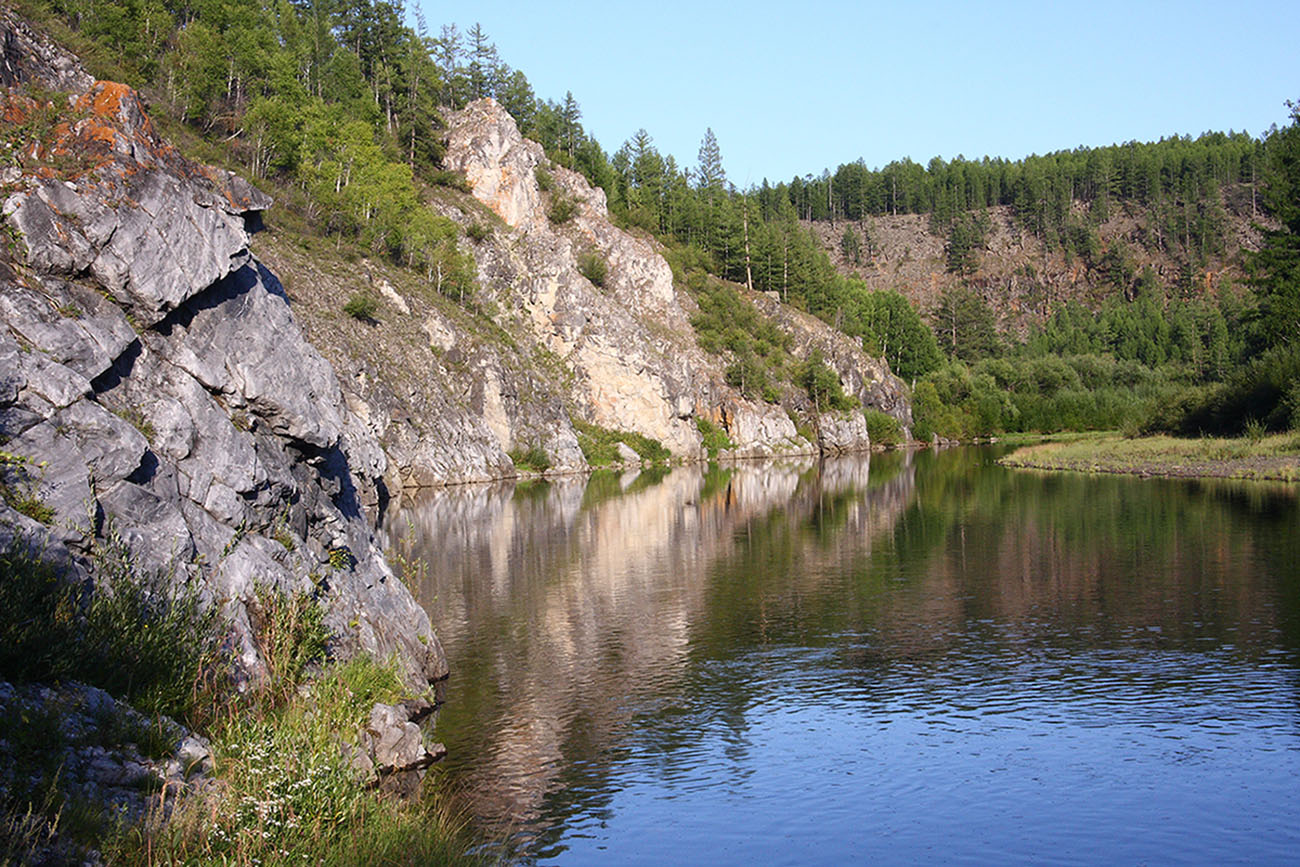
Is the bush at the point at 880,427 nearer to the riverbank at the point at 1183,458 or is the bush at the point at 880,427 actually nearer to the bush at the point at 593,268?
the riverbank at the point at 1183,458

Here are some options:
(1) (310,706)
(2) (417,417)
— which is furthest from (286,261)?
(1) (310,706)

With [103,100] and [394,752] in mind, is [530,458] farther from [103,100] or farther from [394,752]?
[394,752]

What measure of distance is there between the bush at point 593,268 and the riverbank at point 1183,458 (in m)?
49.2

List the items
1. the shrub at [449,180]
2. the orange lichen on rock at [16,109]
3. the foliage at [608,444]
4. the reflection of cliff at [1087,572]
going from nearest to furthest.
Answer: the orange lichen on rock at [16,109] < the reflection of cliff at [1087,572] < the foliage at [608,444] < the shrub at [449,180]

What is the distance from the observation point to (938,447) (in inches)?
5630

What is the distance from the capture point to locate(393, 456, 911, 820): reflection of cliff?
66.1 feet

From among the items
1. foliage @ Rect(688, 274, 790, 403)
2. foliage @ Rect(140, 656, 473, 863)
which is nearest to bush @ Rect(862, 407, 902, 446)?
foliage @ Rect(688, 274, 790, 403)

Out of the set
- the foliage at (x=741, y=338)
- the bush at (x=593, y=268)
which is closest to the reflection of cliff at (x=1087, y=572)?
the foliage at (x=741, y=338)

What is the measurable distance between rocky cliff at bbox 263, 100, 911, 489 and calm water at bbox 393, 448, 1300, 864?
33.5m

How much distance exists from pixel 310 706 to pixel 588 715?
6530mm

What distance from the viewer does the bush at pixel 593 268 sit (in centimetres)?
11825

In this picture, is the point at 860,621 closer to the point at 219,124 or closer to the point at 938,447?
the point at 219,124

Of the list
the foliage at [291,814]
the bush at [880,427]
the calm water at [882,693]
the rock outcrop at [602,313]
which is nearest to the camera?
the foliage at [291,814]

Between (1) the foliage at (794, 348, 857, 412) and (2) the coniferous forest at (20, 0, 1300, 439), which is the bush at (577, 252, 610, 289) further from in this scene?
(1) the foliage at (794, 348, 857, 412)
